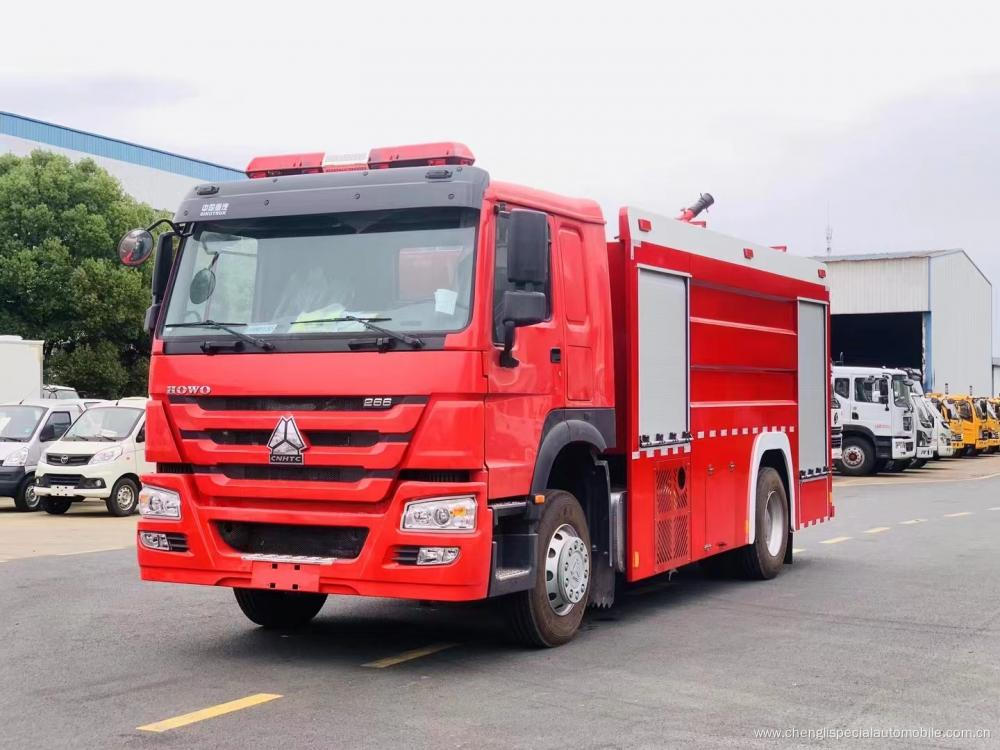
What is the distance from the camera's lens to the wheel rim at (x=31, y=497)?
2144 cm

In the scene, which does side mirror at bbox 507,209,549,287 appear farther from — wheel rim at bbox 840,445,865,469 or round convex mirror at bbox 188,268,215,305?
wheel rim at bbox 840,445,865,469

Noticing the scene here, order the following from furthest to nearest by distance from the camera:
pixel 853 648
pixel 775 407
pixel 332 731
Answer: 1. pixel 775 407
2. pixel 853 648
3. pixel 332 731

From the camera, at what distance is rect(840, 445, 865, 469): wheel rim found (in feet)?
105

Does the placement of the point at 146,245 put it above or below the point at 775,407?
above

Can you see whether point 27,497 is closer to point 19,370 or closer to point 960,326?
point 19,370

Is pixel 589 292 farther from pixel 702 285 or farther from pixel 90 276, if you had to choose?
pixel 90 276

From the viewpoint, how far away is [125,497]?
2041 centimetres

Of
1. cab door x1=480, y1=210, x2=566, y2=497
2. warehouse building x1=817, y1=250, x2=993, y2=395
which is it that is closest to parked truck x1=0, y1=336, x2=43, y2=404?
cab door x1=480, y1=210, x2=566, y2=497

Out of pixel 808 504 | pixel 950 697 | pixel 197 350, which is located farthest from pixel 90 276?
pixel 950 697

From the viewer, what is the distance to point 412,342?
7332 mm

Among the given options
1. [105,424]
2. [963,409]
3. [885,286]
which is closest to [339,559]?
[105,424]

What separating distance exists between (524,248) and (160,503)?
263cm

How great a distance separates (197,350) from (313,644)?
2048 millimetres

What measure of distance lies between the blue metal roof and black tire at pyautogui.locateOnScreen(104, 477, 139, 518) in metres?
23.7
